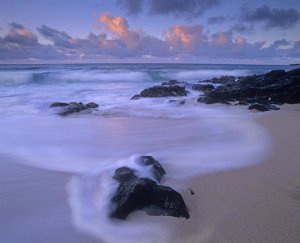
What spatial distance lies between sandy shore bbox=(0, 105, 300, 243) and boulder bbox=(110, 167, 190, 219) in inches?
6.8

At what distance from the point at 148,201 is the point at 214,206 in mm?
→ 731

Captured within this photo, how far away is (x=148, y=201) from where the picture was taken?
2.87 m

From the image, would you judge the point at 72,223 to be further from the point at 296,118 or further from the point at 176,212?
the point at 296,118

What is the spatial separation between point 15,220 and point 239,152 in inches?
141

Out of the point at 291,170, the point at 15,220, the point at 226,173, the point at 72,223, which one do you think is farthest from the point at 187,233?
the point at 291,170

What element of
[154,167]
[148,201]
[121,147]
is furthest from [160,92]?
[148,201]

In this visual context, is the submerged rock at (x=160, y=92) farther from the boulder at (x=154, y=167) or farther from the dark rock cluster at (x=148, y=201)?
the dark rock cluster at (x=148, y=201)

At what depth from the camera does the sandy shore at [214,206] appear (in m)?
2.55

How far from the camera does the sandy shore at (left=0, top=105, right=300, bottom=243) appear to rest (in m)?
2.55

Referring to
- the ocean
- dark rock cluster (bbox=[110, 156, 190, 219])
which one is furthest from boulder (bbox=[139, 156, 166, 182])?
dark rock cluster (bbox=[110, 156, 190, 219])

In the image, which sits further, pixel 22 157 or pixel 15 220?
pixel 22 157

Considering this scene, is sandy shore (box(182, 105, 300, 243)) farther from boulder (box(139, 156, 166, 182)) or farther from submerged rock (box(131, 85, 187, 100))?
submerged rock (box(131, 85, 187, 100))

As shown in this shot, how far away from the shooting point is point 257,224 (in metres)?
2.61

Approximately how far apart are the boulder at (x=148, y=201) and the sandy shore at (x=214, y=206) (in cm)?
17
